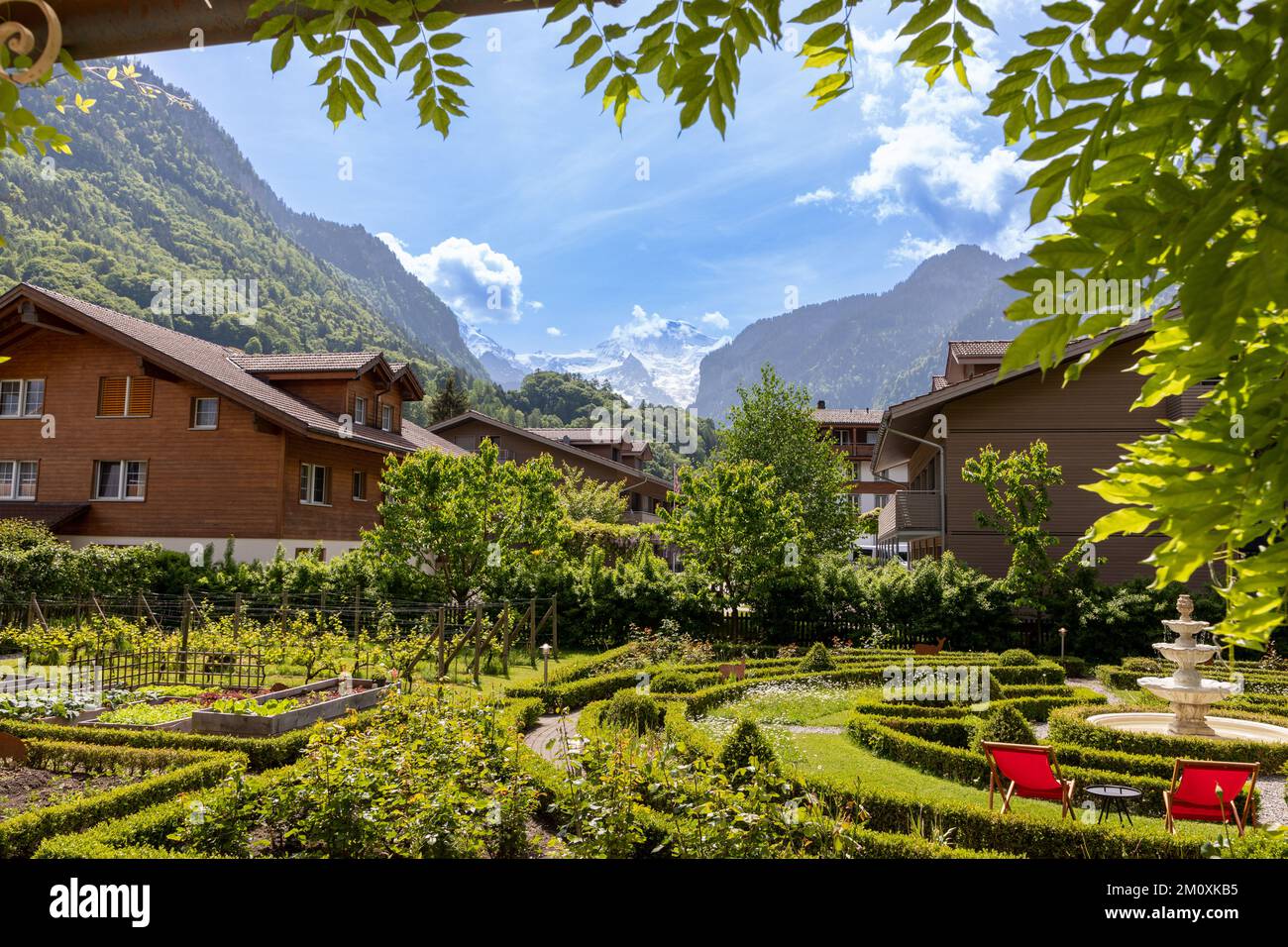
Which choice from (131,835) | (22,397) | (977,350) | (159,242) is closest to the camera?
(131,835)

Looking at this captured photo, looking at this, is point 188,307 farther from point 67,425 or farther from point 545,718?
point 545,718

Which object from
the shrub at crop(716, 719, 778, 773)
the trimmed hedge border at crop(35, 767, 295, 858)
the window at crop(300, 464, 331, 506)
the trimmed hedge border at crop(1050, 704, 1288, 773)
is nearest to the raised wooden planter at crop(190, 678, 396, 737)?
the trimmed hedge border at crop(35, 767, 295, 858)

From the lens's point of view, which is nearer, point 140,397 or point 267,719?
point 267,719

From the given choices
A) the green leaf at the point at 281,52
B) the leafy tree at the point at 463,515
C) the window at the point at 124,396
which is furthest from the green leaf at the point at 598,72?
the window at the point at 124,396

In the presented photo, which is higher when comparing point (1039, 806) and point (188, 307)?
point (188, 307)

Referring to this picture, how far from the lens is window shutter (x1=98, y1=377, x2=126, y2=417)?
28734 mm

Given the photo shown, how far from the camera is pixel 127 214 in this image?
7400 cm

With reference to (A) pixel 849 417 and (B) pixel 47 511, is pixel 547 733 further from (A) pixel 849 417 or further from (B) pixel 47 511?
(A) pixel 849 417

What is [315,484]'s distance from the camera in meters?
30.1

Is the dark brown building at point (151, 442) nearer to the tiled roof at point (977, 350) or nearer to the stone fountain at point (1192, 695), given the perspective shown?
the stone fountain at point (1192, 695)

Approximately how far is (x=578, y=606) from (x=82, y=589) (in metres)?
13.6
